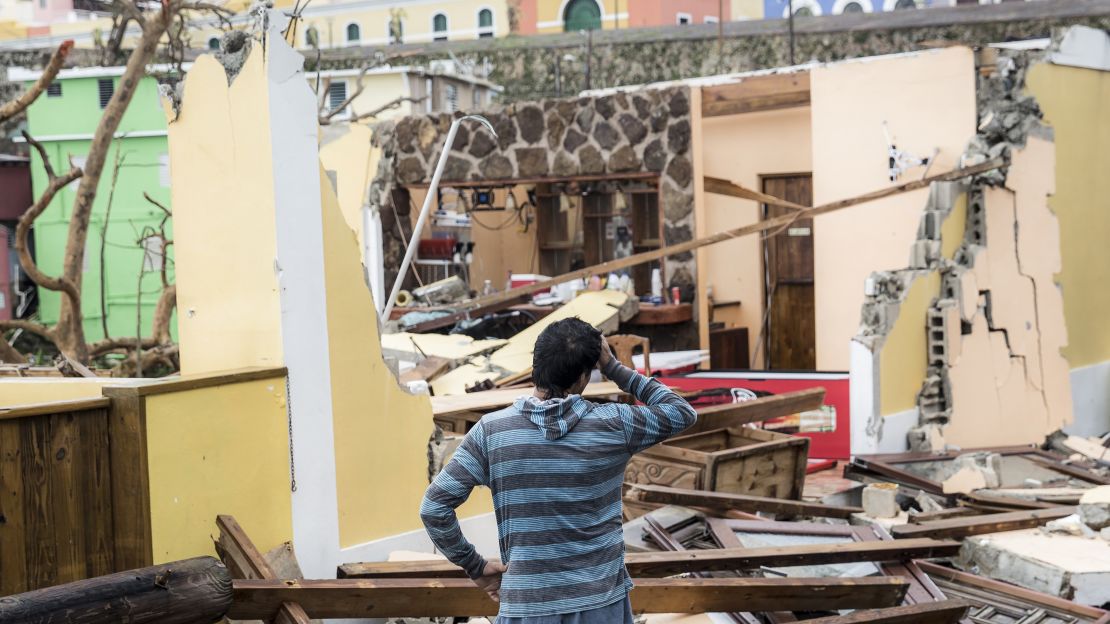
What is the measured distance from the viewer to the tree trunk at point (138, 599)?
3686 mm

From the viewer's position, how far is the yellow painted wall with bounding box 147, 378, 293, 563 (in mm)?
4676

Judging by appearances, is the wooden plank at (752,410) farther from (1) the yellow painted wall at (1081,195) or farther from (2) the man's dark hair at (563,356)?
(2) the man's dark hair at (563,356)

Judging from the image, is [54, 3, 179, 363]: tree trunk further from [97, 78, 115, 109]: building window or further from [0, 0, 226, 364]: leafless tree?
[97, 78, 115, 109]: building window

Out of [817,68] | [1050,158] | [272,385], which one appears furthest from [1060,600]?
[817,68]

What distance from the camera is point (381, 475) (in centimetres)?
585

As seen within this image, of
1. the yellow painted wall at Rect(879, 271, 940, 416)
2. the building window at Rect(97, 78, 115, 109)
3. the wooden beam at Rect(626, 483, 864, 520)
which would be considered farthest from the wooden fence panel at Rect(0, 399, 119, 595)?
the building window at Rect(97, 78, 115, 109)

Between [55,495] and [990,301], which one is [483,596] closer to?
[55,495]

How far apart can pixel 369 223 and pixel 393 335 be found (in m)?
2.88

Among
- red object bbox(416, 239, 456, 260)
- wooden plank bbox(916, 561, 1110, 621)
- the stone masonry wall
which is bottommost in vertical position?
wooden plank bbox(916, 561, 1110, 621)

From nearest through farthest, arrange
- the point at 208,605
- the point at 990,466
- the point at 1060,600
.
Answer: the point at 208,605
the point at 1060,600
the point at 990,466

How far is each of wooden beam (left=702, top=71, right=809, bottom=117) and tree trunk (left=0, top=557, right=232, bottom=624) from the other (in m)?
10.3

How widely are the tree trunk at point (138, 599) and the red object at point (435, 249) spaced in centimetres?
1263

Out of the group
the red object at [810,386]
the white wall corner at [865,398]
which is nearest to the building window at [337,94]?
the red object at [810,386]

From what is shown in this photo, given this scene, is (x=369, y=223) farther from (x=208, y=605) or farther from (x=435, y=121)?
(x=208, y=605)
